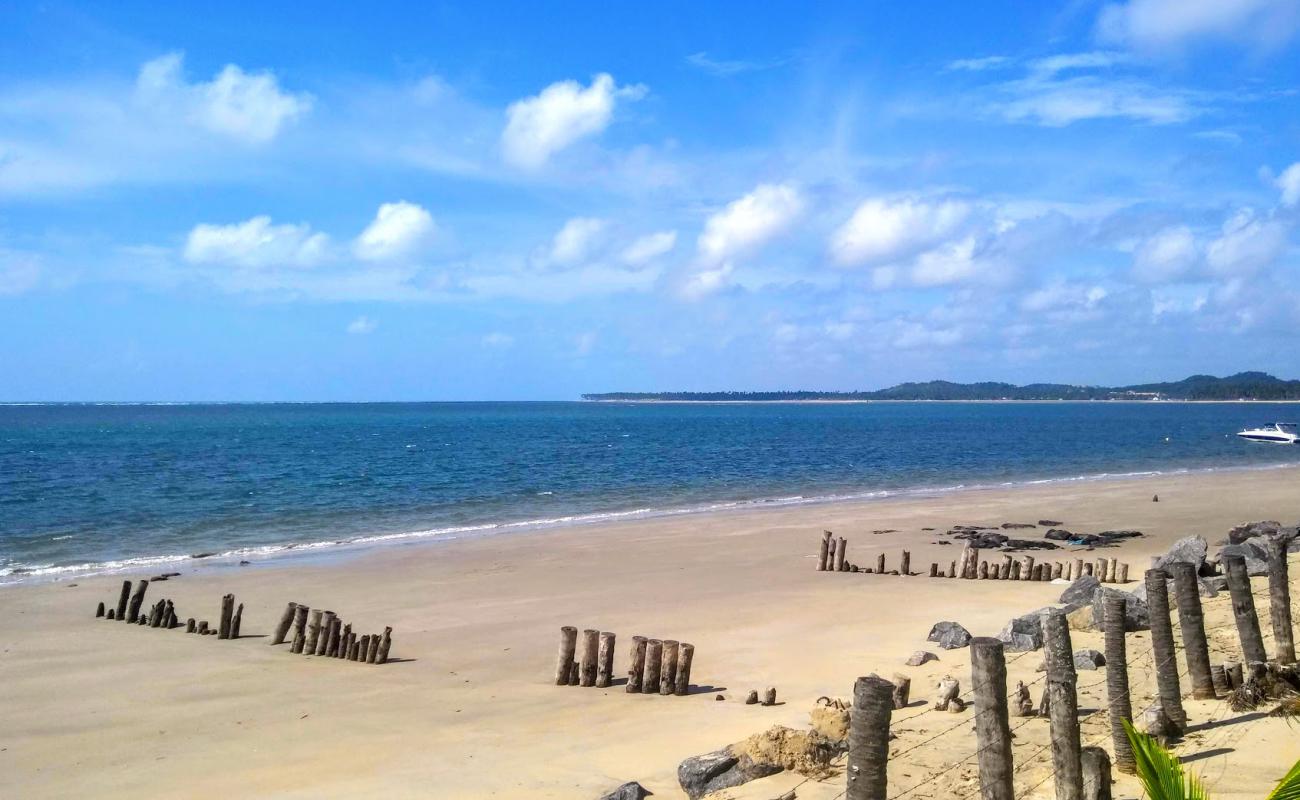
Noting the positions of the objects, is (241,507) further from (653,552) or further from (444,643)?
(444,643)

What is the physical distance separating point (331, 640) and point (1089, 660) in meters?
12.9

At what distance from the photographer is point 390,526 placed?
37594mm

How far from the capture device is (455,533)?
35750 mm

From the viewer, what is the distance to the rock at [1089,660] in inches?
500

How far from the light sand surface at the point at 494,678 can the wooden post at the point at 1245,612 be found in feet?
4.35

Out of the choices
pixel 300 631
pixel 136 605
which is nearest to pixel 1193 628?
pixel 300 631

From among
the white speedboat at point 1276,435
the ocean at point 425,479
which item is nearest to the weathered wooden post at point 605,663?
the ocean at point 425,479

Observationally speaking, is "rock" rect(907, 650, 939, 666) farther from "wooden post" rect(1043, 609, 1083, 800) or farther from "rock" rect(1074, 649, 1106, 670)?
"wooden post" rect(1043, 609, 1083, 800)

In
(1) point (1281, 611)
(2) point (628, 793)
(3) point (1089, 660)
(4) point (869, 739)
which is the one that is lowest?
(2) point (628, 793)

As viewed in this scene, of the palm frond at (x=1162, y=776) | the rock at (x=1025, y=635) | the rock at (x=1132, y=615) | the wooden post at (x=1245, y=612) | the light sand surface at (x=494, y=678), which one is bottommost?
the light sand surface at (x=494, y=678)

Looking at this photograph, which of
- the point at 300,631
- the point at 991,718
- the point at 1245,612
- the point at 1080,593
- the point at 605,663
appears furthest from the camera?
the point at 300,631

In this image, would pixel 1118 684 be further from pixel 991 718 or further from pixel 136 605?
pixel 136 605

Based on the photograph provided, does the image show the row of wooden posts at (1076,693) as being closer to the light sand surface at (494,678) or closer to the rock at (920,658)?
the light sand surface at (494,678)

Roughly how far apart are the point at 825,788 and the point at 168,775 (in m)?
8.19
